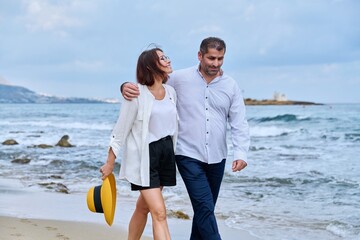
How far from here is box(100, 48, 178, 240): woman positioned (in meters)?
4.58

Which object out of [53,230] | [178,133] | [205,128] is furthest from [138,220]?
[53,230]

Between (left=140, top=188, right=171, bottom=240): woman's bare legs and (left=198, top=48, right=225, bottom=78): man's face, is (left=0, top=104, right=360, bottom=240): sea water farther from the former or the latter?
(left=198, top=48, right=225, bottom=78): man's face

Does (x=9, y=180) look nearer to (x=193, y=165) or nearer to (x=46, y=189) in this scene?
(x=46, y=189)

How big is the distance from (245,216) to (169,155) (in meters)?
3.81

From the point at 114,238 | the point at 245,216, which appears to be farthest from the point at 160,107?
the point at 245,216

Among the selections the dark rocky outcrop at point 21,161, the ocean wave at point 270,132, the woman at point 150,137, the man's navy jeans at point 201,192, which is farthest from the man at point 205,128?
the ocean wave at point 270,132

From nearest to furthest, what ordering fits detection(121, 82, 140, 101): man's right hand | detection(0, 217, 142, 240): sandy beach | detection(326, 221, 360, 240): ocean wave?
detection(121, 82, 140, 101): man's right hand → detection(0, 217, 142, 240): sandy beach → detection(326, 221, 360, 240): ocean wave

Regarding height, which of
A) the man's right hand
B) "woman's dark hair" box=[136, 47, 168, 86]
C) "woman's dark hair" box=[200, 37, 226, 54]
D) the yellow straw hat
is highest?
"woman's dark hair" box=[200, 37, 226, 54]

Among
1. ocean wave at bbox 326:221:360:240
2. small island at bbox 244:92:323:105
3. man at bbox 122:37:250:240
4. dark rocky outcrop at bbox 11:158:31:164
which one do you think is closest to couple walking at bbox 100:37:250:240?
man at bbox 122:37:250:240

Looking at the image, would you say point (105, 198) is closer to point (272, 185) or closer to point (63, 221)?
point (63, 221)

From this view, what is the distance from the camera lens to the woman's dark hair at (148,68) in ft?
15.2

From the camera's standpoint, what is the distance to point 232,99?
5016mm

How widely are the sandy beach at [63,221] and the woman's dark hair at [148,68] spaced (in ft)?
7.96

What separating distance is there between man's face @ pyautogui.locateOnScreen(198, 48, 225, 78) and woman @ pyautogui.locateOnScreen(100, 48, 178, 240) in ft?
1.01
